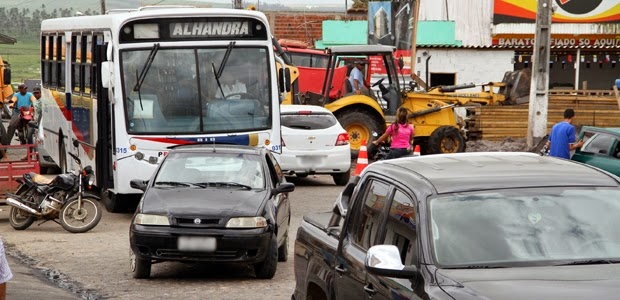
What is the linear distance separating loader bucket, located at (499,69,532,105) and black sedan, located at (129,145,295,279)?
61.3ft

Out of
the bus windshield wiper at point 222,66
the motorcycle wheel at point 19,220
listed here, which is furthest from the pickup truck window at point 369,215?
the bus windshield wiper at point 222,66

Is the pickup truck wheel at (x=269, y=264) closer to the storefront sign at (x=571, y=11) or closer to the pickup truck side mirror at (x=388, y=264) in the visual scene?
the pickup truck side mirror at (x=388, y=264)

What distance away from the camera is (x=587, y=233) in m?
6.33

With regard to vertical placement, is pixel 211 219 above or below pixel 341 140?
above

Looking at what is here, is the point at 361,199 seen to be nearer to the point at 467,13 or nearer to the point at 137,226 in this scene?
the point at 137,226

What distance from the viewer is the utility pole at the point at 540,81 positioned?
27531mm

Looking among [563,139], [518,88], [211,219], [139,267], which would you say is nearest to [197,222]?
[211,219]

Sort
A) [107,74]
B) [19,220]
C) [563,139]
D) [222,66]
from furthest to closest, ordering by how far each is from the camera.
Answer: [563,139], [222,66], [107,74], [19,220]

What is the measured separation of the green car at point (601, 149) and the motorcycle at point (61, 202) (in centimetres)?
752

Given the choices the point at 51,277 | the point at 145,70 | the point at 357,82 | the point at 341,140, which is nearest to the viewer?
the point at 51,277

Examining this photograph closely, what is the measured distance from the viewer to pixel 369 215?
7.28 meters

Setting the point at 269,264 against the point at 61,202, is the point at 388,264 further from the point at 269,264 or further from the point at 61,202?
the point at 61,202

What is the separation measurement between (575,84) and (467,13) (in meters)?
4.82

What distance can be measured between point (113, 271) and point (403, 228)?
25.5 ft
